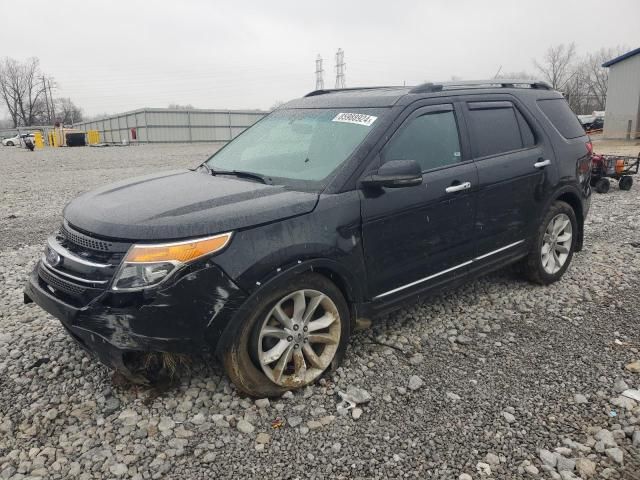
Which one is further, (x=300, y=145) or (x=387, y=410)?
(x=300, y=145)

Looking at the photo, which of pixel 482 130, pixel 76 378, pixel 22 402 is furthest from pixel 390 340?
pixel 22 402

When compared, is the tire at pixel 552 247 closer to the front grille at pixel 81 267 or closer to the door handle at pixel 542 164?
the door handle at pixel 542 164

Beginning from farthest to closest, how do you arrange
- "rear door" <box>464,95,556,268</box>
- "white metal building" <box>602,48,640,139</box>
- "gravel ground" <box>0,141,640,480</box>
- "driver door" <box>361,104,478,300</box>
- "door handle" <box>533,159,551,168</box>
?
1. "white metal building" <box>602,48,640,139</box>
2. "door handle" <box>533,159,551,168</box>
3. "rear door" <box>464,95,556,268</box>
4. "driver door" <box>361,104,478,300</box>
5. "gravel ground" <box>0,141,640,480</box>

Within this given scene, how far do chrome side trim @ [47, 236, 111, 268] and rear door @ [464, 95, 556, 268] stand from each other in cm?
272

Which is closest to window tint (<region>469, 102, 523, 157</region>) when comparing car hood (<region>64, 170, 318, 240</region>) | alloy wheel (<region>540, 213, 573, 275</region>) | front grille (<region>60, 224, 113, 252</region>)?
alloy wheel (<region>540, 213, 573, 275</region>)

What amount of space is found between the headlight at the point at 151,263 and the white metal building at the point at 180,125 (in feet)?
159

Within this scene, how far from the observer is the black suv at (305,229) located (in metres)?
2.77

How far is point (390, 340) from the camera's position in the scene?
12.9 ft

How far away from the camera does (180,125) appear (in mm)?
49906

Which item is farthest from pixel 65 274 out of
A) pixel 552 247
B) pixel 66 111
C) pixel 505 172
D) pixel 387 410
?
pixel 66 111

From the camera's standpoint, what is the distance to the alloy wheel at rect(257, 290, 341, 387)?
3.08 m

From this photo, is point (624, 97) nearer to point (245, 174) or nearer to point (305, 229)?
point (245, 174)

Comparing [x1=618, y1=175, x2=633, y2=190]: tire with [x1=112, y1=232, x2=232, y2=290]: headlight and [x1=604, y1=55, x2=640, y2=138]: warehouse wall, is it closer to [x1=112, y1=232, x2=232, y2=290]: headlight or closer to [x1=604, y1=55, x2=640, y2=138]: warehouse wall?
[x1=112, y1=232, x2=232, y2=290]: headlight

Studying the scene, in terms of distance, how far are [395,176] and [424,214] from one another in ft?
1.72
